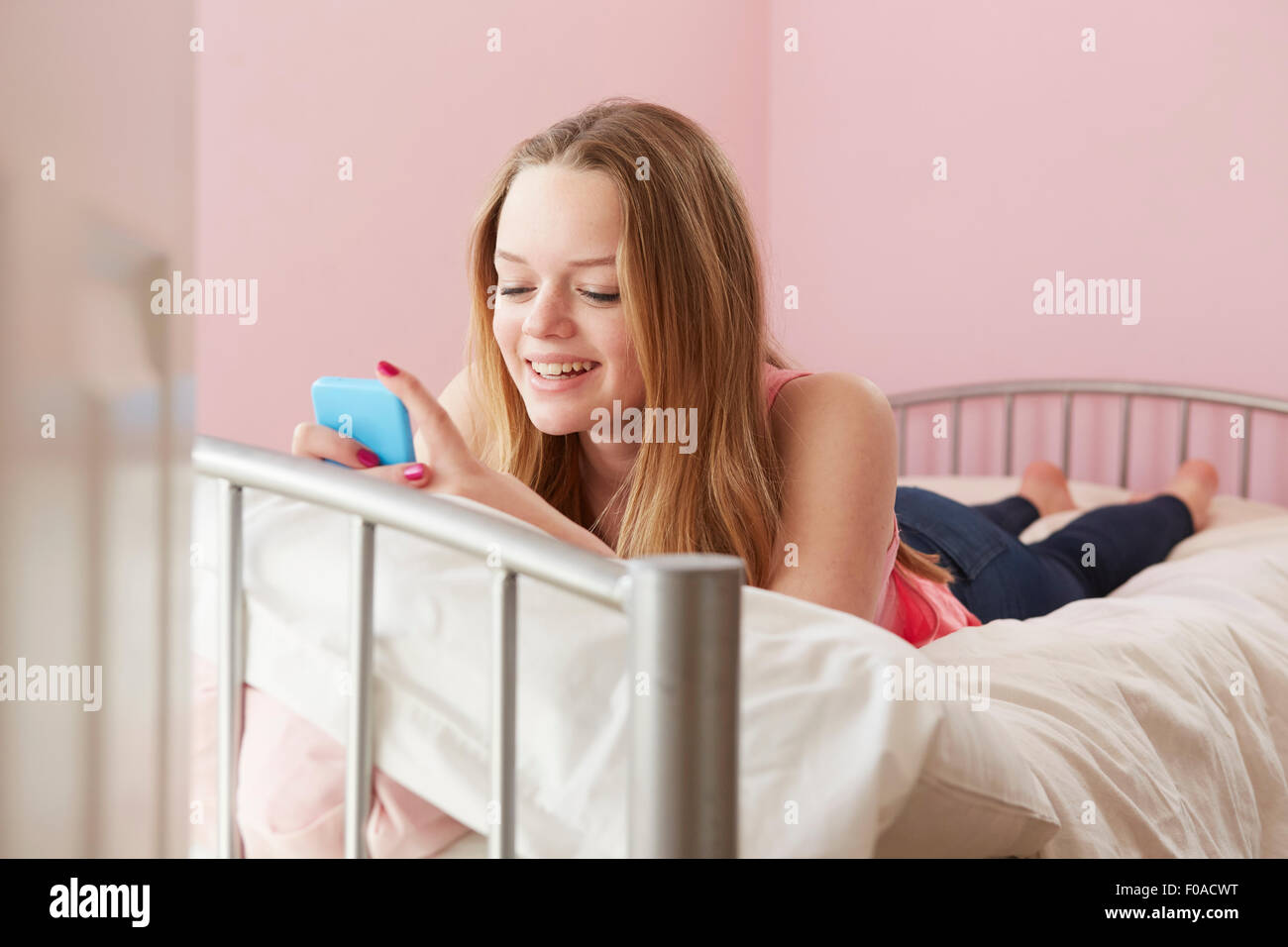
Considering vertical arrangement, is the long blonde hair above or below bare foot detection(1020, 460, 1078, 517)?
above

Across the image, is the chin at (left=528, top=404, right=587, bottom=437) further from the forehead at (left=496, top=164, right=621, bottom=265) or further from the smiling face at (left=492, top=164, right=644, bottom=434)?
the forehead at (left=496, top=164, right=621, bottom=265)

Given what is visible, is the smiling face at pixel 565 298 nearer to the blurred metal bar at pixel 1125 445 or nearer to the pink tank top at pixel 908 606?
the pink tank top at pixel 908 606

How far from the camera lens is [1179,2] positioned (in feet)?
6.98

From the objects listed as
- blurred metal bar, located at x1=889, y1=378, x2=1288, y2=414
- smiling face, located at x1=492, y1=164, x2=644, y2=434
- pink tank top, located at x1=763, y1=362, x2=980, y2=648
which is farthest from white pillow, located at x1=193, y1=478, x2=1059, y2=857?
blurred metal bar, located at x1=889, y1=378, x2=1288, y2=414

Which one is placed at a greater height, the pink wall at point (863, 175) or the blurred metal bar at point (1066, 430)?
the pink wall at point (863, 175)

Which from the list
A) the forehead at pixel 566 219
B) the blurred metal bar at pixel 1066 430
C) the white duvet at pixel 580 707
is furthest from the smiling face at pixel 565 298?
the blurred metal bar at pixel 1066 430

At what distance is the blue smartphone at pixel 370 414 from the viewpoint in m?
0.79

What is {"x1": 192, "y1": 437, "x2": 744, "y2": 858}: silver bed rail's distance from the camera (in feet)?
1.38

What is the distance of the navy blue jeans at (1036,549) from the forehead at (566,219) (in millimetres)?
743

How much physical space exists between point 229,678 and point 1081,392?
2.00 metres

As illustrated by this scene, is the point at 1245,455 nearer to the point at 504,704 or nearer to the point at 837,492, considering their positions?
the point at 837,492

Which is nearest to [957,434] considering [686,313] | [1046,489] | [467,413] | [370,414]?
[1046,489]

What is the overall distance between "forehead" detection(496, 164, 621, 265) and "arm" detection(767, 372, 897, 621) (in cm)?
25

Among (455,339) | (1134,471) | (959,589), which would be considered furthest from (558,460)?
(1134,471)
